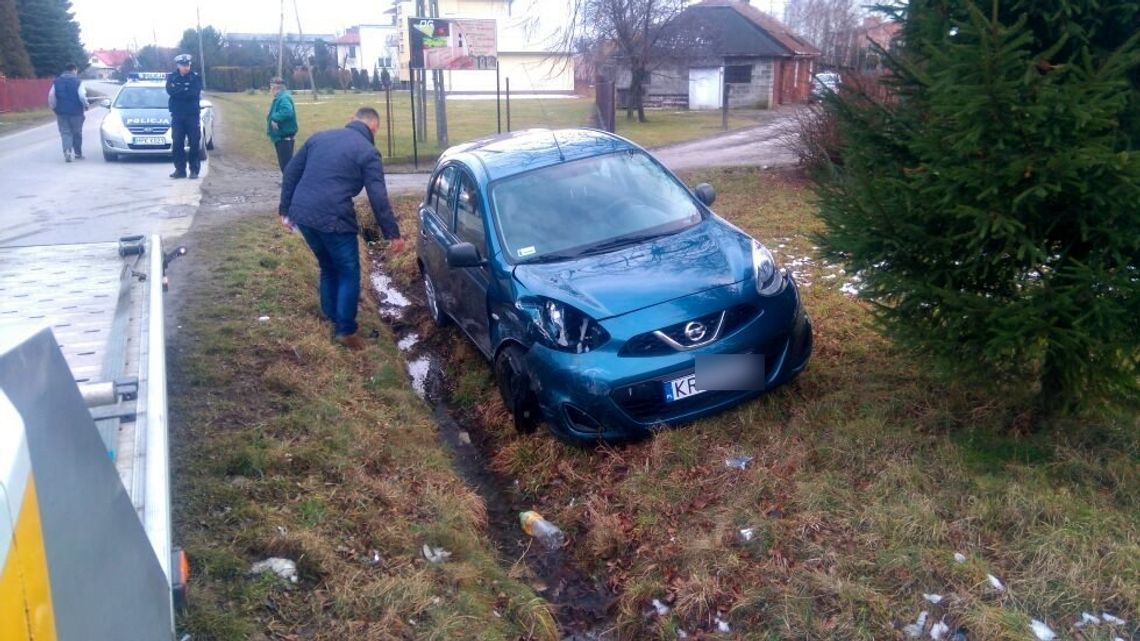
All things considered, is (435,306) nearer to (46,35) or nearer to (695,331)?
(695,331)

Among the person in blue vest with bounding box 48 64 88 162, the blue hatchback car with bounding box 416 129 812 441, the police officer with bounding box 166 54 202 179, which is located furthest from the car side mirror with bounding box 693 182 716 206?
the person in blue vest with bounding box 48 64 88 162

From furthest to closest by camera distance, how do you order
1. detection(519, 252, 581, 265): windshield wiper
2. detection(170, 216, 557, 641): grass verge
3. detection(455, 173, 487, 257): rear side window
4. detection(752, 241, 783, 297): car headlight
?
1. detection(455, 173, 487, 257): rear side window
2. detection(519, 252, 581, 265): windshield wiper
3. detection(752, 241, 783, 297): car headlight
4. detection(170, 216, 557, 641): grass verge

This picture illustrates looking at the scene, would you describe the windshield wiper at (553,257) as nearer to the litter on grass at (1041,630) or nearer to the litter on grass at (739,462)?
the litter on grass at (739,462)

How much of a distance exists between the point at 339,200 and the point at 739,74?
3898 centimetres

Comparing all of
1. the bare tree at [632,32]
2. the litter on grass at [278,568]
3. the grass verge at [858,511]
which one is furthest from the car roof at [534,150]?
the bare tree at [632,32]

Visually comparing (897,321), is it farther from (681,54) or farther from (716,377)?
(681,54)

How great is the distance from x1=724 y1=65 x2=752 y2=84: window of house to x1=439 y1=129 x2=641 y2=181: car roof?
123 ft

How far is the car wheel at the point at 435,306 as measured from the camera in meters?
8.05

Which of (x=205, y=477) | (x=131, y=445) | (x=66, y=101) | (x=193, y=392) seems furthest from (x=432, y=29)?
(x=131, y=445)

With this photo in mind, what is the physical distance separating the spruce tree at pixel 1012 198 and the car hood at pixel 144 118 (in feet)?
55.3

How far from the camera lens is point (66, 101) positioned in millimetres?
18406

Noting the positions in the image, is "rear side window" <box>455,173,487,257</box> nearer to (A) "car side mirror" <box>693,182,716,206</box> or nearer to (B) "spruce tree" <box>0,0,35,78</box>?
(A) "car side mirror" <box>693,182,716,206</box>

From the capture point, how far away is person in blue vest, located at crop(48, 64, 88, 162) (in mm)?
18484

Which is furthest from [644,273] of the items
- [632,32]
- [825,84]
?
[632,32]
